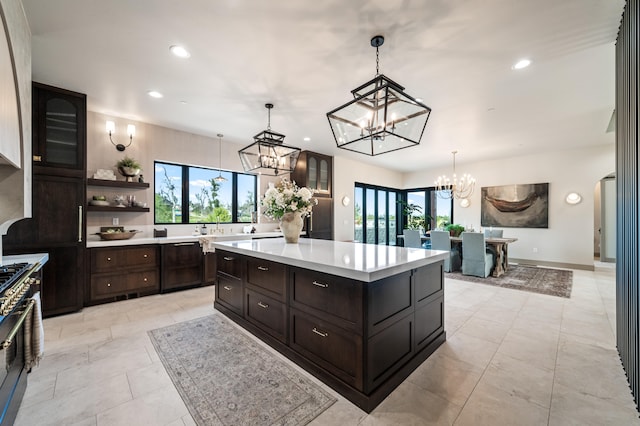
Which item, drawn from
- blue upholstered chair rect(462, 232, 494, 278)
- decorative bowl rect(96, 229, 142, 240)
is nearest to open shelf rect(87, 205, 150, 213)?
decorative bowl rect(96, 229, 142, 240)

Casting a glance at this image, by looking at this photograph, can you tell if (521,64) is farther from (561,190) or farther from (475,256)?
(561,190)

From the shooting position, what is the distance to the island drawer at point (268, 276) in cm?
237

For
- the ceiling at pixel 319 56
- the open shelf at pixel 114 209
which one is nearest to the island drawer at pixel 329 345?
the ceiling at pixel 319 56

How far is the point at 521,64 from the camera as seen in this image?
109 inches

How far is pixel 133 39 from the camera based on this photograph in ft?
7.80

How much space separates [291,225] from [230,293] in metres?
1.12

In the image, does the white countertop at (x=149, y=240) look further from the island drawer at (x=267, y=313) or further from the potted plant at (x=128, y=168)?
the island drawer at (x=267, y=313)

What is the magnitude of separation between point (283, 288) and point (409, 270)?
3.62 feet

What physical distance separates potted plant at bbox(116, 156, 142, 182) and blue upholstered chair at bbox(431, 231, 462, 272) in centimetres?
584

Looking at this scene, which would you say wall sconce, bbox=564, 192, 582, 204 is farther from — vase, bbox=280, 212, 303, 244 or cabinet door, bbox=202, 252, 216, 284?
cabinet door, bbox=202, 252, 216, 284

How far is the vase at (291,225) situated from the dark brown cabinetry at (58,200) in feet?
9.17

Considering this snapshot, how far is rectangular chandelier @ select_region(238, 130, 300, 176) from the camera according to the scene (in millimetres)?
3279

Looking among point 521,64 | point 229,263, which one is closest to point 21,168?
point 229,263

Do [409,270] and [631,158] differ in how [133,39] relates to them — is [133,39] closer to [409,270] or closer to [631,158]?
[409,270]
